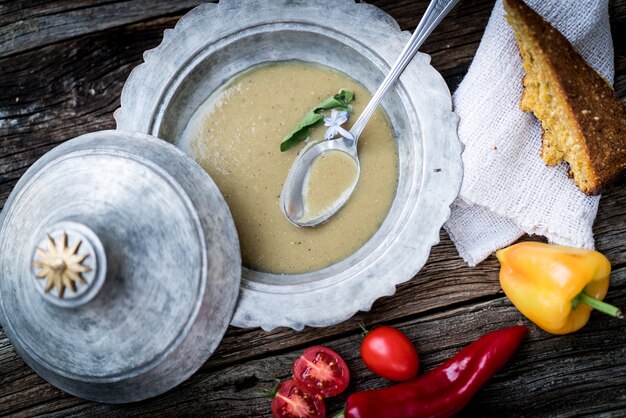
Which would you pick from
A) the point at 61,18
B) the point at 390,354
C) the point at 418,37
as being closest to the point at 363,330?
the point at 390,354

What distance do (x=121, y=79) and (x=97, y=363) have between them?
1.04 meters

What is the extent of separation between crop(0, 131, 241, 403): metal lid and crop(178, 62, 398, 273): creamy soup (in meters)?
0.22

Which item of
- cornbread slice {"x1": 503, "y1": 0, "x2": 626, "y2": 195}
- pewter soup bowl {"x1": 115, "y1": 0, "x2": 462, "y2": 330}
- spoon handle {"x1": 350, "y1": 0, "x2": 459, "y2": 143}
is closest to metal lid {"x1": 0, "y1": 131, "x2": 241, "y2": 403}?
pewter soup bowl {"x1": 115, "y1": 0, "x2": 462, "y2": 330}

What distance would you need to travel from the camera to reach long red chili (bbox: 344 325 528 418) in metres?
2.09

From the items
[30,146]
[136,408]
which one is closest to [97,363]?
[136,408]

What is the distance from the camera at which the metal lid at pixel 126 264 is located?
5.44 feet

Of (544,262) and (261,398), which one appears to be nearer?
(544,262)

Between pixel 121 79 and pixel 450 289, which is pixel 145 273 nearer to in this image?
pixel 121 79

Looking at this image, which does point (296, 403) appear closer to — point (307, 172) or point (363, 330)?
point (363, 330)

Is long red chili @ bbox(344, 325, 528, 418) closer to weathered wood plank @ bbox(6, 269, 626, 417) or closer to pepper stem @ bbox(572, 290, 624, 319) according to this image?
weathered wood plank @ bbox(6, 269, 626, 417)

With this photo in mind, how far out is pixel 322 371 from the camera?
211 cm

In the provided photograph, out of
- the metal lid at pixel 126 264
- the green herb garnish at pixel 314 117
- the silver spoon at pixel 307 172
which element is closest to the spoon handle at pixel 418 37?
the silver spoon at pixel 307 172

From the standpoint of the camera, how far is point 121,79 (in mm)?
2217

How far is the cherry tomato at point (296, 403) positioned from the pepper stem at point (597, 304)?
937mm
